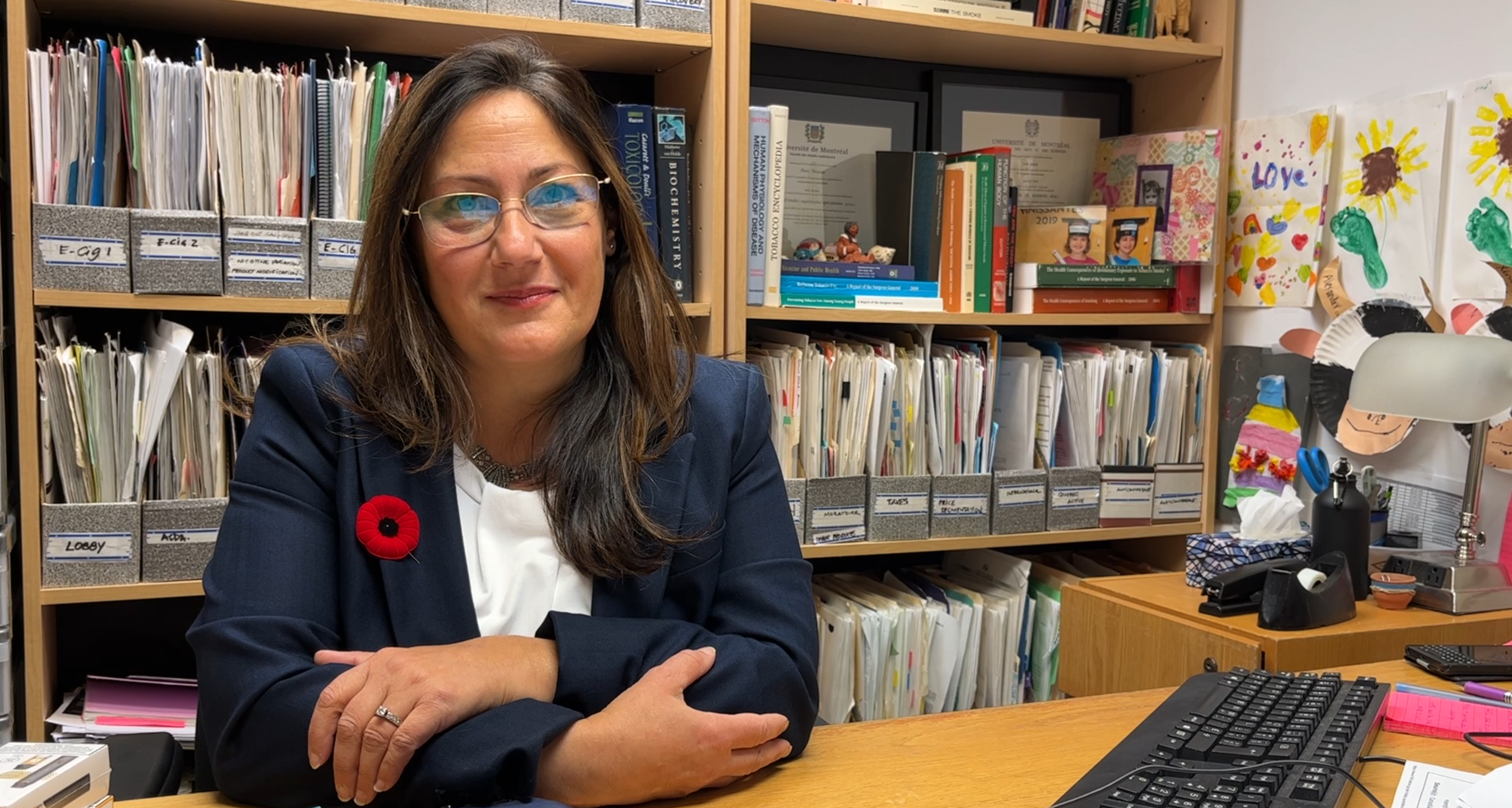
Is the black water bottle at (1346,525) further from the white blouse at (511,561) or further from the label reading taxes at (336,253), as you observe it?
the label reading taxes at (336,253)

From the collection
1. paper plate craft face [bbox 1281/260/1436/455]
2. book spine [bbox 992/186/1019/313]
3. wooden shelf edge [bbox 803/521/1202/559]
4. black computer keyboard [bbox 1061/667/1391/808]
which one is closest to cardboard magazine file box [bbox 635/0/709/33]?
book spine [bbox 992/186/1019/313]

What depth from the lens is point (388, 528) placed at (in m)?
1.17

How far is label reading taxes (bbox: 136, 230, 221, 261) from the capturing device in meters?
1.73

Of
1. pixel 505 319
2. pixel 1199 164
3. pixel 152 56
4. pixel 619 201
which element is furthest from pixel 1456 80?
pixel 152 56

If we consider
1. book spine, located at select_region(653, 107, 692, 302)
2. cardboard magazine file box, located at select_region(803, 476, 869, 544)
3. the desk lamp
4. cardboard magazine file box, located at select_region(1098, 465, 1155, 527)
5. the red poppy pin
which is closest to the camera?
the red poppy pin

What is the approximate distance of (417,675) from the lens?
97 centimetres

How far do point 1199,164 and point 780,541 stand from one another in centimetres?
158

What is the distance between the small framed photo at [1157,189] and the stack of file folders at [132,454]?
178cm

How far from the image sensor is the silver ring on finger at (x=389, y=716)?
0.94 m

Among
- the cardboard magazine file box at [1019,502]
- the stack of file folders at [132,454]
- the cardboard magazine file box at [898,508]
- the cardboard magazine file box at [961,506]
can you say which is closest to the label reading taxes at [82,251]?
the stack of file folders at [132,454]

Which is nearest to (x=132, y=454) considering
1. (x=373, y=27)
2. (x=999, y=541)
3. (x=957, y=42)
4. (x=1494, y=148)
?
(x=373, y=27)

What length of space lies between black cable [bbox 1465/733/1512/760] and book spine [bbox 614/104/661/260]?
1385mm

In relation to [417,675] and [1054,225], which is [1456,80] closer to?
[1054,225]

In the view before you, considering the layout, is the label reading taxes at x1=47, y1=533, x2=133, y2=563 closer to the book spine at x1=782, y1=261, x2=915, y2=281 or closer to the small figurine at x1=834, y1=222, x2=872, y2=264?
the book spine at x1=782, y1=261, x2=915, y2=281
